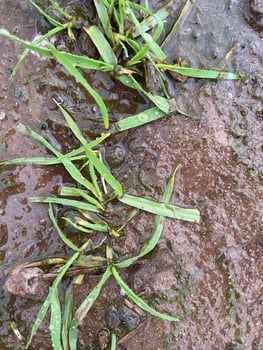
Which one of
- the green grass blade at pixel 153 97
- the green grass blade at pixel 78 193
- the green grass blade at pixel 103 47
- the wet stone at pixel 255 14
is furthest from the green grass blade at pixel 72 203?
the wet stone at pixel 255 14

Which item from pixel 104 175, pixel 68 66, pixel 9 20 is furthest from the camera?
pixel 9 20

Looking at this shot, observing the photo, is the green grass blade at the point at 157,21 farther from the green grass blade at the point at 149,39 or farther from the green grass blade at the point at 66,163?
the green grass blade at the point at 66,163

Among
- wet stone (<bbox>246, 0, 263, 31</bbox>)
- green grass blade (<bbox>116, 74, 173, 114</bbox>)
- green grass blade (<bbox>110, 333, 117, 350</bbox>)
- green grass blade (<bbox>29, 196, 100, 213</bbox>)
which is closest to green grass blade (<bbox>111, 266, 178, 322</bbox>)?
green grass blade (<bbox>110, 333, 117, 350</bbox>)

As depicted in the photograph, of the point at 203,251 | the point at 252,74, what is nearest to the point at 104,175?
the point at 203,251

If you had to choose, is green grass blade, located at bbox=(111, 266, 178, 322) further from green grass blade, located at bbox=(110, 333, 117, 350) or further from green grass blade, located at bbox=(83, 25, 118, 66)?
green grass blade, located at bbox=(83, 25, 118, 66)

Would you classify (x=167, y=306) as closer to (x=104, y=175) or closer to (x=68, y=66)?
(x=104, y=175)

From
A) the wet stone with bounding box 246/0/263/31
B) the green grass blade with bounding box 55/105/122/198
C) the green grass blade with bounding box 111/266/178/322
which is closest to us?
the green grass blade with bounding box 55/105/122/198

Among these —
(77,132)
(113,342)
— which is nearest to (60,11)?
(77,132)
